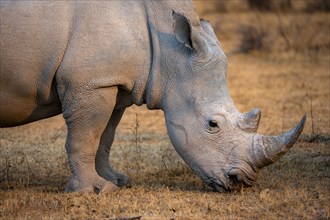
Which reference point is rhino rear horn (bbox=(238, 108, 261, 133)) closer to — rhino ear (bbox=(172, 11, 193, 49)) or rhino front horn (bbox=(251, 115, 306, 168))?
rhino front horn (bbox=(251, 115, 306, 168))

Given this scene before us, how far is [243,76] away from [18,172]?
280 inches

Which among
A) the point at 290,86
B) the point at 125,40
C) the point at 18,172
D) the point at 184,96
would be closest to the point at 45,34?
the point at 125,40

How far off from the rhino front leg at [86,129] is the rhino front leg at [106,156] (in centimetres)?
50

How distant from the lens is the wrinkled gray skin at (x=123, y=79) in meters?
7.04

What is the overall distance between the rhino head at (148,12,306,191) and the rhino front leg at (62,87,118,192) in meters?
0.54

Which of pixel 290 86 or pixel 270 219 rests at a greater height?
pixel 270 219

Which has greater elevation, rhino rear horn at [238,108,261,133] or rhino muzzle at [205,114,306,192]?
rhino rear horn at [238,108,261,133]

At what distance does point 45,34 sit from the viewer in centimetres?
705

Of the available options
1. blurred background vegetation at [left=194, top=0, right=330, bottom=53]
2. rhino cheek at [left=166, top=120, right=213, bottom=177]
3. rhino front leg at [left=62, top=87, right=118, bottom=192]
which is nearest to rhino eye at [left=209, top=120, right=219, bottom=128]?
rhino cheek at [left=166, top=120, right=213, bottom=177]

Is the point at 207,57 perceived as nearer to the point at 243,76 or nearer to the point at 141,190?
the point at 141,190

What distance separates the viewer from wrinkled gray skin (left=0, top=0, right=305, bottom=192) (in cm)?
704

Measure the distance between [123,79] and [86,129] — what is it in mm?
524

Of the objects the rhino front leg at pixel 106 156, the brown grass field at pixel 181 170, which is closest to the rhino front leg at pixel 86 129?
the brown grass field at pixel 181 170

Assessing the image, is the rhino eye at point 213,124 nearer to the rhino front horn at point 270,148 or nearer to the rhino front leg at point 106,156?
the rhino front horn at point 270,148
